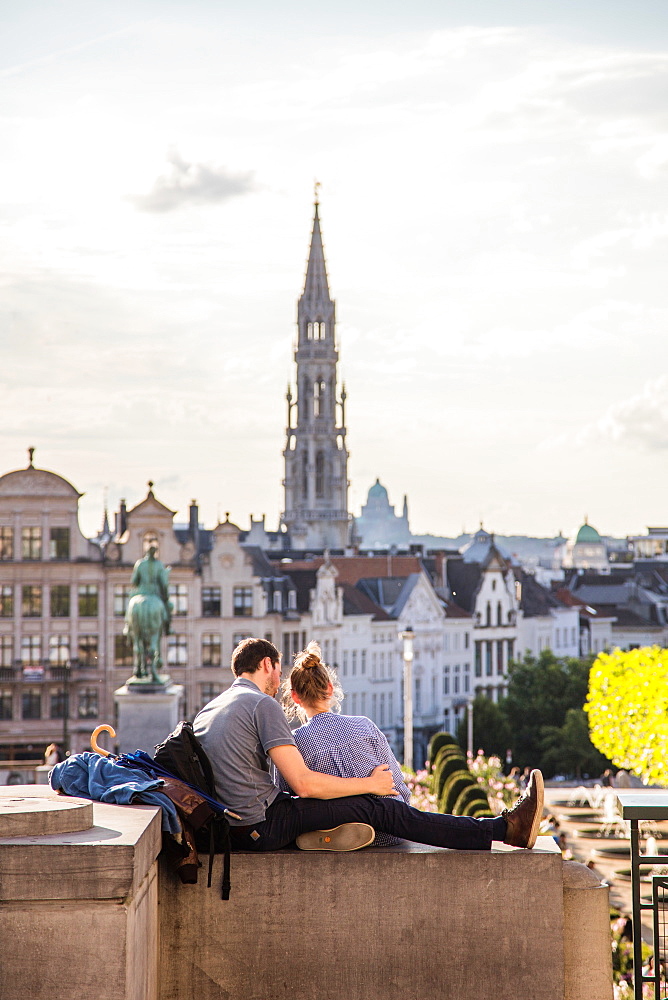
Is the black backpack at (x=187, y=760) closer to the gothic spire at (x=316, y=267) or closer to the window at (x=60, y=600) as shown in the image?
the window at (x=60, y=600)

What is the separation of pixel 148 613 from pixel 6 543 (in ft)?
115

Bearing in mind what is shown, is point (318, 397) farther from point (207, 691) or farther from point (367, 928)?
point (367, 928)

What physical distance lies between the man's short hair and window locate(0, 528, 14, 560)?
59.6 m

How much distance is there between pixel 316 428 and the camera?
128250 mm

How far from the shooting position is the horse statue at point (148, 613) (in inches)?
1268

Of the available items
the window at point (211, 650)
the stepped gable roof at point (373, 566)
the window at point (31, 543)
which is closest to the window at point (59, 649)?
the window at point (31, 543)

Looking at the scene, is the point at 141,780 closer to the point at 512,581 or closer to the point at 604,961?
the point at 604,961

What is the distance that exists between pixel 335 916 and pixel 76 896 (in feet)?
4.10

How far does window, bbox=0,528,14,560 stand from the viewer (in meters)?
65.9

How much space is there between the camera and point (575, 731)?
65250mm

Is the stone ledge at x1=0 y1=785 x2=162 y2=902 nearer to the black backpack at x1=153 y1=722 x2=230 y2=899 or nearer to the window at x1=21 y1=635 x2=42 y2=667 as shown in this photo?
the black backpack at x1=153 y1=722 x2=230 y2=899

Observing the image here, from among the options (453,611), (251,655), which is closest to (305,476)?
(453,611)

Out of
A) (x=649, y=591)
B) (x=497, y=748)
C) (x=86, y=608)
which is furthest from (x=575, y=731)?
(x=649, y=591)

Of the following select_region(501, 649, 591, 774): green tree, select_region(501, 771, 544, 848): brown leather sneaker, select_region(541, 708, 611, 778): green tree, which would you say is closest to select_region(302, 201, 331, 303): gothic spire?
select_region(501, 649, 591, 774): green tree
